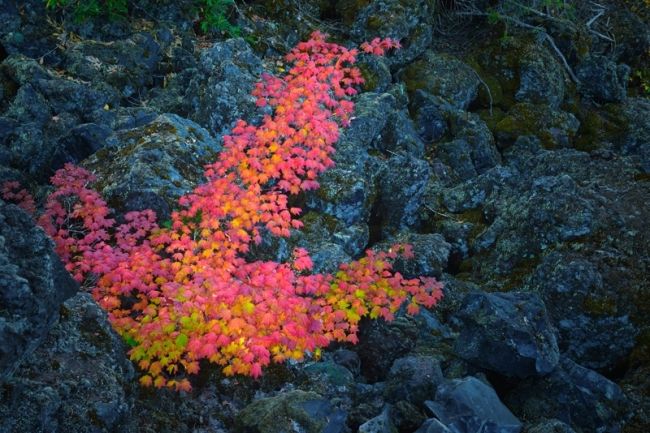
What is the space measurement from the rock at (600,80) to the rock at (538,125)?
2560 mm

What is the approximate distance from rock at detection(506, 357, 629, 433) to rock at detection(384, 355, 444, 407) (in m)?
1.13

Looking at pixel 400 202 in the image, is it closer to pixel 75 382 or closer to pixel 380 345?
pixel 380 345

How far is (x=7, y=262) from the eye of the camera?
4.03 meters

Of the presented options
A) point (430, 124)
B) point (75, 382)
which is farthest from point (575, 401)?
point (430, 124)

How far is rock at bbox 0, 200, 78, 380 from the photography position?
3898mm

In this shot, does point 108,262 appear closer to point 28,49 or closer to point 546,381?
point 546,381

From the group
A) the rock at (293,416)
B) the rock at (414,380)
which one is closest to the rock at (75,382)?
the rock at (293,416)

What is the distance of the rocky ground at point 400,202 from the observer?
521 centimetres

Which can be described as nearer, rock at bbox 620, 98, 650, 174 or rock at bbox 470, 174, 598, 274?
rock at bbox 470, 174, 598, 274

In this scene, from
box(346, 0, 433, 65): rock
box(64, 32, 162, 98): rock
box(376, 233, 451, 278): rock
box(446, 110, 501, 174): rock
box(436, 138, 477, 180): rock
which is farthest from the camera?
box(346, 0, 433, 65): rock

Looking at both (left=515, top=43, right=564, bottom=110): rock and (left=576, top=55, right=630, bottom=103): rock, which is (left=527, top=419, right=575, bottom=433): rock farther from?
(left=576, top=55, right=630, bottom=103): rock

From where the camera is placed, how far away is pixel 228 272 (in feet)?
23.0

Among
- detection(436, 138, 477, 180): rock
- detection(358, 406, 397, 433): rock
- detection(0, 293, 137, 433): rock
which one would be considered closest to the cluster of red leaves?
detection(0, 293, 137, 433): rock

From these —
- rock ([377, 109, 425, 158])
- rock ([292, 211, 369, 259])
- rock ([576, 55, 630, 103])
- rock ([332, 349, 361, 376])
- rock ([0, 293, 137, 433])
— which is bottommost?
rock ([332, 349, 361, 376])
